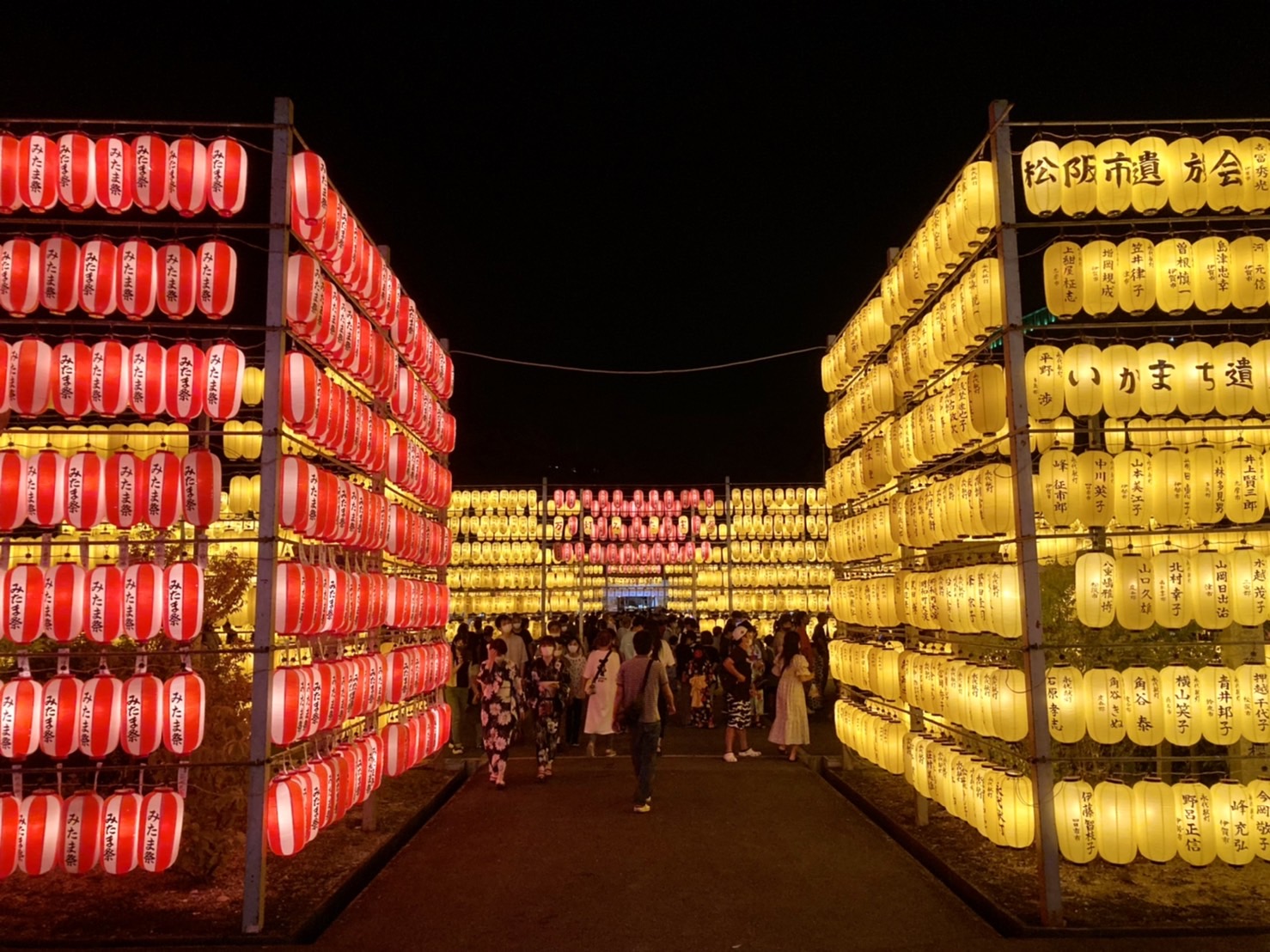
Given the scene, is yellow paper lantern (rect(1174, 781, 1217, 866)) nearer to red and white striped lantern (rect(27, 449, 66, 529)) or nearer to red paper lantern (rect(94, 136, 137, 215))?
red and white striped lantern (rect(27, 449, 66, 529))

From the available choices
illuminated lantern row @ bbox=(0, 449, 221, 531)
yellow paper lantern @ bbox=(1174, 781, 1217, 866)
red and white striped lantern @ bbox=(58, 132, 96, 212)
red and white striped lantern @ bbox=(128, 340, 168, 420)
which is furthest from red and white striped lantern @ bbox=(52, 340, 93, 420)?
yellow paper lantern @ bbox=(1174, 781, 1217, 866)

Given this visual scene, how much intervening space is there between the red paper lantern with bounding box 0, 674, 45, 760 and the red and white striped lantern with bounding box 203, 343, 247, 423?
6.94 ft

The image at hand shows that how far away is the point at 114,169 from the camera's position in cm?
707

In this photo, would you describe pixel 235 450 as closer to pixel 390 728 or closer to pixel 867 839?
pixel 390 728

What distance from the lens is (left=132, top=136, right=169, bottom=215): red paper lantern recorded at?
279 inches

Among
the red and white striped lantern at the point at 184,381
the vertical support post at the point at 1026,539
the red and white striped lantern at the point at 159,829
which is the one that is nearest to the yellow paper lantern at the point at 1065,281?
the vertical support post at the point at 1026,539

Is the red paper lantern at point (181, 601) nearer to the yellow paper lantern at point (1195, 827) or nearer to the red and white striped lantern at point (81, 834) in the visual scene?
the red and white striped lantern at point (81, 834)

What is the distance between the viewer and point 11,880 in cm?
782

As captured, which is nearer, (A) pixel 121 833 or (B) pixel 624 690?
(A) pixel 121 833

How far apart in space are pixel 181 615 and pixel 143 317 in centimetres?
218

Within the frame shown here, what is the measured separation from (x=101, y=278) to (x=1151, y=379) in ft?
24.1

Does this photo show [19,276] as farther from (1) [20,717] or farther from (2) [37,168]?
(1) [20,717]

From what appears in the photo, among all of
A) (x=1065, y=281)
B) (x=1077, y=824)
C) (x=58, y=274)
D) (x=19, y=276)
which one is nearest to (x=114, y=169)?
(x=58, y=274)

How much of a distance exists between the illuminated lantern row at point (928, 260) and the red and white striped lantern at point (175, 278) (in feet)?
18.8
